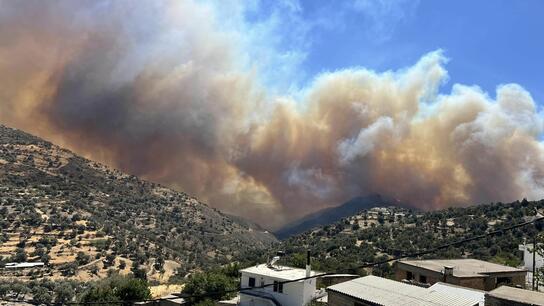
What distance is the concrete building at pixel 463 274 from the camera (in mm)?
38969

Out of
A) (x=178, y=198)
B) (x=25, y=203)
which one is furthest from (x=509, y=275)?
(x=178, y=198)

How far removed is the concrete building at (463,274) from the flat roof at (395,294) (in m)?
9.70

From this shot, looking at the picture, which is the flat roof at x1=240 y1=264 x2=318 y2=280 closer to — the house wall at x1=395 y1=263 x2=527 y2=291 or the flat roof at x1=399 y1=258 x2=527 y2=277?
the house wall at x1=395 y1=263 x2=527 y2=291

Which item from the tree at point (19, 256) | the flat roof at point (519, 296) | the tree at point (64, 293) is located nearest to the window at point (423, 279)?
the flat roof at point (519, 296)

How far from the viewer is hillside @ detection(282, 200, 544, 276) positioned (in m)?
66.1

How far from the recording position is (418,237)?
7769 centimetres

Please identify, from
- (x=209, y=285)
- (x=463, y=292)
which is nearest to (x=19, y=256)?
(x=209, y=285)

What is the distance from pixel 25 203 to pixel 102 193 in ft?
79.5

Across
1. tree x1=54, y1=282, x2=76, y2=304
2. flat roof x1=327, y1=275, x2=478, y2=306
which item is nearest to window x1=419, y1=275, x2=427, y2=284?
flat roof x1=327, y1=275, x2=478, y2=306

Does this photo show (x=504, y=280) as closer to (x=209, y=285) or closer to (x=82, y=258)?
(x=209, y=285)

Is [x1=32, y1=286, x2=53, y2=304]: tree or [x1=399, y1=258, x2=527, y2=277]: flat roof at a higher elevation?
[x1=399, y1=258, x2=527, y2=277]: flat roof

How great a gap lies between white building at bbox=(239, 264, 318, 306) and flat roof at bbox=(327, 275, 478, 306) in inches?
283

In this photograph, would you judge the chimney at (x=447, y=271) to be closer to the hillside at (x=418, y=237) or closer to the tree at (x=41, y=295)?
the hillside at (x=418, y=237)

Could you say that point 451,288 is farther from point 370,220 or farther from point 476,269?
point 370,220
